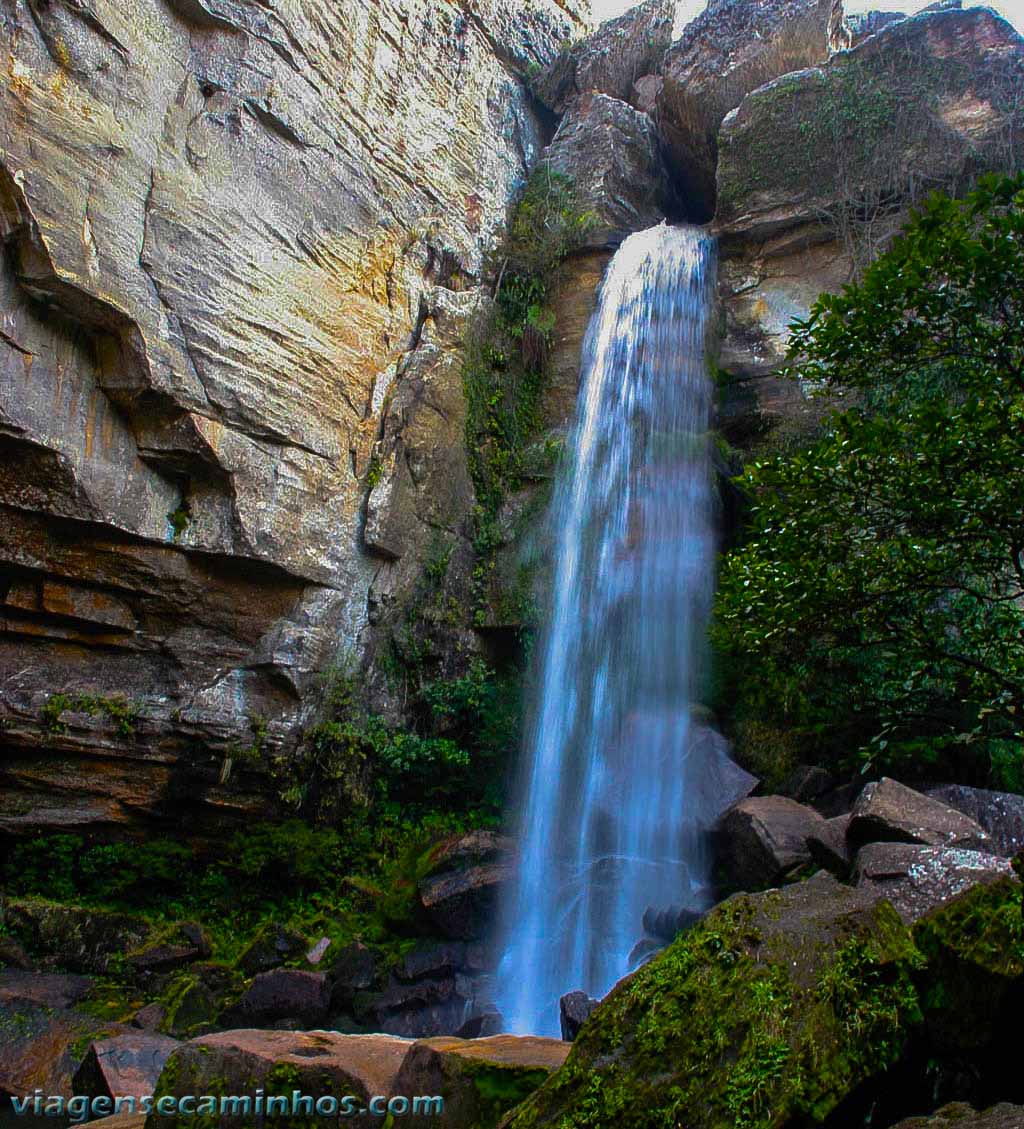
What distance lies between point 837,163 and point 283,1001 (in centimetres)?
1335

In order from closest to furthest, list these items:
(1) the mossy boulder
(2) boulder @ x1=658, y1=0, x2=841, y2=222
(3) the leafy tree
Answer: (1) the mossy boulder < (3) the leafy tree < (2) boulder @ x1=658, y1=0, x2=841, y2=222

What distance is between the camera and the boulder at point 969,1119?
214cm

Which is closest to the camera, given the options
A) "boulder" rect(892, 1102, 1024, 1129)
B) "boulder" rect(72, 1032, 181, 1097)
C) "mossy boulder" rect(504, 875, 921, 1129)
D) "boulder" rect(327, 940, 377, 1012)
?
"boulder" rect(892, 1102, 1024, 1129)

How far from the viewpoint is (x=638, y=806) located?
9133 millimetres

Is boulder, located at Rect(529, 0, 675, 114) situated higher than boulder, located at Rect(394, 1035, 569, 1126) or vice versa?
boulder, located at Rect(529, 0, 675, 114)

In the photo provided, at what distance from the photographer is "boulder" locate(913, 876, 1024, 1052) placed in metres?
2.64

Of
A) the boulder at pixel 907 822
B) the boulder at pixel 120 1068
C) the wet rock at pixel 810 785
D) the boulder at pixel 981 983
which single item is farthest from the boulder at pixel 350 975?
the boulder at pixel 981 983

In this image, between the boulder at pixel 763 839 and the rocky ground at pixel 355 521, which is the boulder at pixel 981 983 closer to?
the rocky ground at pixel 355 521

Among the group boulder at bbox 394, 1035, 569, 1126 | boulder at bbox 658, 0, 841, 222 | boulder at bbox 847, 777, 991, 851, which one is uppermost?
boulder at bbox 658, 0, 841, 222

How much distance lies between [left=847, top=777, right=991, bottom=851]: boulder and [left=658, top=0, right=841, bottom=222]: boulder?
13307 millimetres

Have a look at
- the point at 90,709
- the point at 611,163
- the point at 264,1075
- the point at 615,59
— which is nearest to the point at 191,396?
the point at 90,709

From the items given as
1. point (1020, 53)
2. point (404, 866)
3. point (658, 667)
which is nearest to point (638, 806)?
point (658, 667)

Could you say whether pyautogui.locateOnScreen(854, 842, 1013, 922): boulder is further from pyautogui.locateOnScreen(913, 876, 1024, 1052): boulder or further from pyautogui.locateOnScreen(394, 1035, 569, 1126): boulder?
pyautogui.locateOnScreen(394, 1035, 569, 1126): boulder

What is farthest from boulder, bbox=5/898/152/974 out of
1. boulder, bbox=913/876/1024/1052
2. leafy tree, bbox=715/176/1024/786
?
boulder, bbox=913/876/1024/1052
